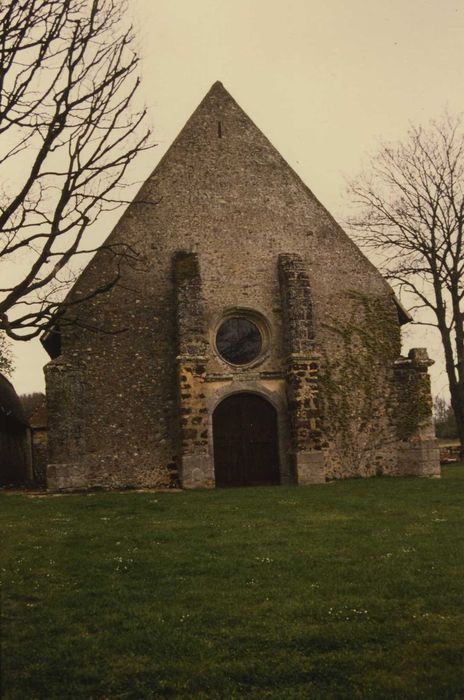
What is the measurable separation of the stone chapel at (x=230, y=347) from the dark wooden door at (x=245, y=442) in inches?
1.6

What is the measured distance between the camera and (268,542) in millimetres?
10258

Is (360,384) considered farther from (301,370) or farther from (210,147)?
(210,147)

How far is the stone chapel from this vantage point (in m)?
18.7

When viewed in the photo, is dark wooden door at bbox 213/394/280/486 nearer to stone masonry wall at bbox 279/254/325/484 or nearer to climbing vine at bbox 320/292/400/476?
stone masonry wall at bbox 279/254/325/484

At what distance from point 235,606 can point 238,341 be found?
44.2 feet

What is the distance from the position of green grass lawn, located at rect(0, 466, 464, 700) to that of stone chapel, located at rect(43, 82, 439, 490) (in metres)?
5.90

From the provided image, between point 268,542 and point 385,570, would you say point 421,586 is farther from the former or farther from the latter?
point 268,542

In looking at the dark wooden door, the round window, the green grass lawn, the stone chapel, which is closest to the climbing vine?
the stone chapel

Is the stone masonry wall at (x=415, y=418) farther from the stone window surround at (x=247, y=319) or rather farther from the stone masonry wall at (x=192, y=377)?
the stone masonry wall at (x=192, y=377)

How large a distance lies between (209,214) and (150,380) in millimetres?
5411

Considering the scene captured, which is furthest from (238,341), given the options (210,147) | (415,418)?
(210,147)

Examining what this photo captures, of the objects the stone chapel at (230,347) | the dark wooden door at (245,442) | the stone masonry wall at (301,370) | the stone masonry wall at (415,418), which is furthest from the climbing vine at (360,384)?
the dark wooden door at (245,442)

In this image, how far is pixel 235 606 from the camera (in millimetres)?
7191

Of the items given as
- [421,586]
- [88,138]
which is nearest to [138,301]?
[88,138]
